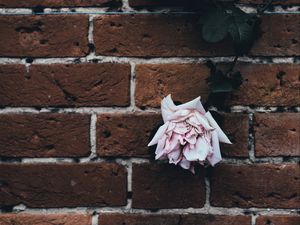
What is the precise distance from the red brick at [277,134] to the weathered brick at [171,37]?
119 millimetres

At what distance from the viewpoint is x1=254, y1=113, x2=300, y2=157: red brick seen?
0.73 m

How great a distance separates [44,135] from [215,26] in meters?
0.37

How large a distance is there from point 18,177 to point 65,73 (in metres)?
0.21

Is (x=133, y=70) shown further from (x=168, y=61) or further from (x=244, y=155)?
(x=244, y=155)

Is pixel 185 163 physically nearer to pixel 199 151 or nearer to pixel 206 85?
pixel 199 151

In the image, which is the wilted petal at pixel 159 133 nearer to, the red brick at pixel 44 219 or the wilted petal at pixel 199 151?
the wilted petal at pixel 199 151

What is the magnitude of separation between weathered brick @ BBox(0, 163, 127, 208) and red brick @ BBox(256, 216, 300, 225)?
0.26 m

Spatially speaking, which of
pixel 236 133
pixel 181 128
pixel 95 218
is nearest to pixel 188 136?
pixel 181 128

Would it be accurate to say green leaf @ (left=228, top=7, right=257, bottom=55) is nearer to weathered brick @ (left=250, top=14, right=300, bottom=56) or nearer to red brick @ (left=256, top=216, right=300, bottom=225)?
weathered brick @ (left=250, top=14, right=300, bottom=56)

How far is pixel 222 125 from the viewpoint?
2.40ft

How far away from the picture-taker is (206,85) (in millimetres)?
730

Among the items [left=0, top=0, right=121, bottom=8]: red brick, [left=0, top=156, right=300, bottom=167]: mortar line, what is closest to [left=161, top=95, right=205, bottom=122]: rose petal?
[left=0, top=156, right=300, bottom=167]: mortar line

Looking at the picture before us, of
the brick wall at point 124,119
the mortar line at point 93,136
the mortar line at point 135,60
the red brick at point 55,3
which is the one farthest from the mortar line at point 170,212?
the red brick at point 55,3

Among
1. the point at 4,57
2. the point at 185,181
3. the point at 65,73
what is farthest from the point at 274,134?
the point at 4,57
